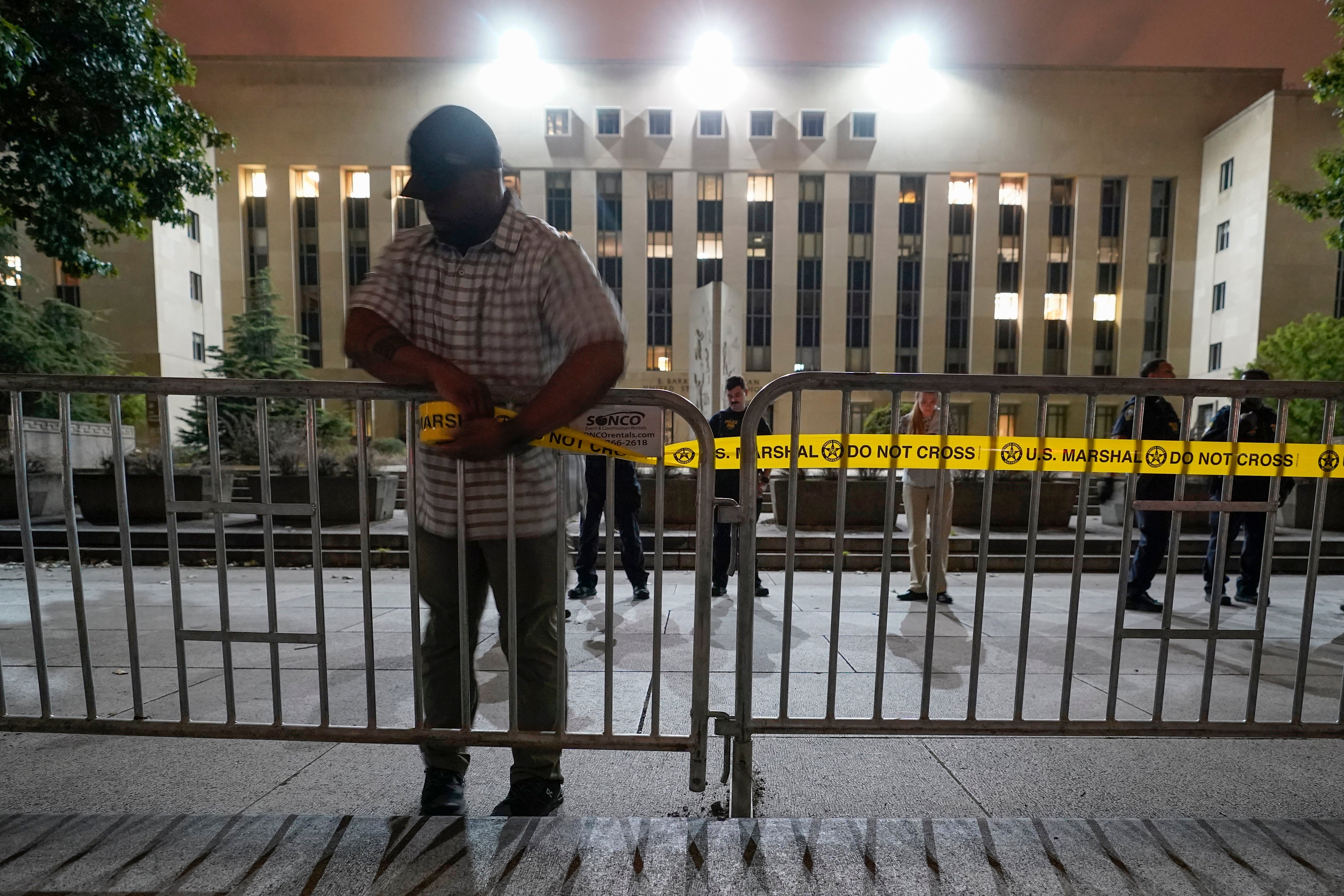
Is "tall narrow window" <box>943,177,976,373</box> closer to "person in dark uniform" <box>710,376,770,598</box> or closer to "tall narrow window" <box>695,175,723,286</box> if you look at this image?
"tall narrow window" <box>695,175,723,286</box>

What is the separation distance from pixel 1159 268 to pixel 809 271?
20409 mm

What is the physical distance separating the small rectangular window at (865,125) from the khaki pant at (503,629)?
40.3 meters

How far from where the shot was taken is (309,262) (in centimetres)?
3709

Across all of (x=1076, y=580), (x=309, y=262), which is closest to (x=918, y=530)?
(x=1076, y=580)

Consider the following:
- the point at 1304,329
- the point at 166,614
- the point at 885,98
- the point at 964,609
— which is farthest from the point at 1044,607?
the point at 885,98

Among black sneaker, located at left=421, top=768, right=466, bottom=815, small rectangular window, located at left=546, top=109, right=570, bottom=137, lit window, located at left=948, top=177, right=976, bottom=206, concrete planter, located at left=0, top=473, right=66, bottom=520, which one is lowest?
concrete planter, located at left=0, top=473, right=66, bottom=520

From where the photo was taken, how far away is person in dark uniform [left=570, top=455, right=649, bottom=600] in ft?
17.7

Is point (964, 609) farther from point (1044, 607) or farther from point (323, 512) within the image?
point (323, 512)

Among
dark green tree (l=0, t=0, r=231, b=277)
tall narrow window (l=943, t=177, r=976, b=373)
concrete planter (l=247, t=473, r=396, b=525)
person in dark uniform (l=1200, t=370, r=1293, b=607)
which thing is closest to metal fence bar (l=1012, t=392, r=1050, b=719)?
person in dark uniform (l=1200, t=370, r=1293, b=607)

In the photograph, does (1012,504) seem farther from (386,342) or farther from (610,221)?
(610,221)

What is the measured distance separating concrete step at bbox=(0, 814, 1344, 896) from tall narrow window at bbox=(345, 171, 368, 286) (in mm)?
40499

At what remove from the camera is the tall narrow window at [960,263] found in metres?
36.5

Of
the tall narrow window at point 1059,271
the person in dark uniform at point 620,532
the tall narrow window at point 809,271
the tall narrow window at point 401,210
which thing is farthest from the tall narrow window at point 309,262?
the tall narrow window at point 1059,271

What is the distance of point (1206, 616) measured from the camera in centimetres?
507
